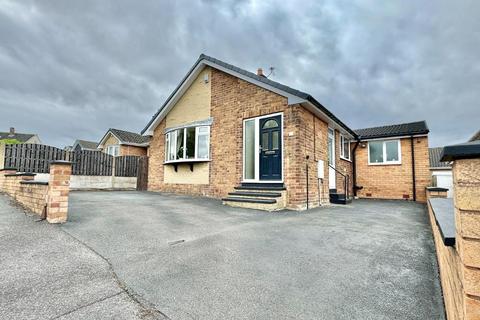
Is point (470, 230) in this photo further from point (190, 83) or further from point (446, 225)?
point (190, 83)

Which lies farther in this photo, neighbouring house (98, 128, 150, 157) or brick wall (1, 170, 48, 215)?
neighbouring house (98, 128, 150, 157)

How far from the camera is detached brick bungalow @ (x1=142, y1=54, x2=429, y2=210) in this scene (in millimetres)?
7793

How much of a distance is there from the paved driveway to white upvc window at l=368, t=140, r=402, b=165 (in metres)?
8.82

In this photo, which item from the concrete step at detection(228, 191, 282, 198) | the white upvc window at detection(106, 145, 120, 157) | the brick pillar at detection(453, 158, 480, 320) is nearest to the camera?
the brick pillar at detection(453, 158, 480, 320)

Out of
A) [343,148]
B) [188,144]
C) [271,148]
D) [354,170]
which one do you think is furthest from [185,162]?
[354,170]

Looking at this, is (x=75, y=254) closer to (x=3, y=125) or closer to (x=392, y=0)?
(x=392, y=0)

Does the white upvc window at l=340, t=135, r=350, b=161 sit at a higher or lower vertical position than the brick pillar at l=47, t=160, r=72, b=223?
higher

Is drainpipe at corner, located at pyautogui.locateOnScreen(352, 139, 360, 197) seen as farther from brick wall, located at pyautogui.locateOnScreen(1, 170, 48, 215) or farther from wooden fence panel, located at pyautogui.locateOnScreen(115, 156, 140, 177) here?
brick wall, located at pyautogui.locateOnScreen(1, 170, 48, 215)

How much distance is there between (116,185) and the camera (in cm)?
1478

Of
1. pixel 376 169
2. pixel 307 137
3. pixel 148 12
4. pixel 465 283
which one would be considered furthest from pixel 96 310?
pixel 376 169

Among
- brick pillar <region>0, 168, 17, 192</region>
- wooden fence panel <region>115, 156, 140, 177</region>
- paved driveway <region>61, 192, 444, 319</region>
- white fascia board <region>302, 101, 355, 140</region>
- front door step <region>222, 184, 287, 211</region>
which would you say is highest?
white fascia board <region>302, 101, 355, 140</region>

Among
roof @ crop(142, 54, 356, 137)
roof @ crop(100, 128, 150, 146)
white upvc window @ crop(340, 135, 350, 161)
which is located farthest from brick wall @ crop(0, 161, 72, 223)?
roof @ crop(100, 128, 150, 146)

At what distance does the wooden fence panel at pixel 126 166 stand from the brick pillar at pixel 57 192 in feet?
36.9

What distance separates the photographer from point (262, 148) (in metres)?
8.62
